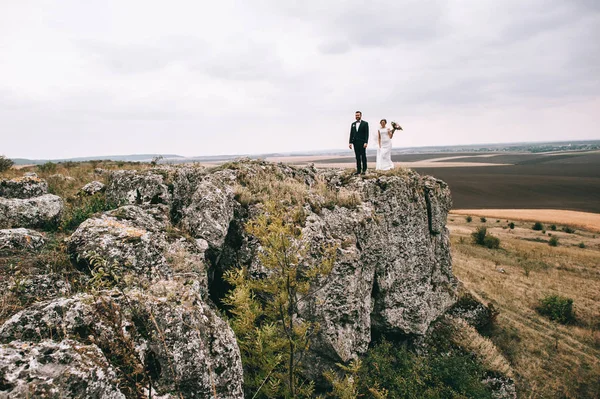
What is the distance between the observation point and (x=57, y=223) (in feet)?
28.3

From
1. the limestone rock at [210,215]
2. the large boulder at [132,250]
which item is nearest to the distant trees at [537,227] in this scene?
the limestone rock at [210,215]

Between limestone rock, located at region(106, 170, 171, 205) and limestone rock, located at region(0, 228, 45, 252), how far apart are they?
9.80 ft

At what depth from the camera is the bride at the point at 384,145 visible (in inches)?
687

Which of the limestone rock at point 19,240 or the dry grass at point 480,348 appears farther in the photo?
the dry grass at point 480,348

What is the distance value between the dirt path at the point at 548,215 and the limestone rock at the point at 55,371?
240ft

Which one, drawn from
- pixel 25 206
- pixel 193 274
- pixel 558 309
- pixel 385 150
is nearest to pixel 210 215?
pixel 193 274

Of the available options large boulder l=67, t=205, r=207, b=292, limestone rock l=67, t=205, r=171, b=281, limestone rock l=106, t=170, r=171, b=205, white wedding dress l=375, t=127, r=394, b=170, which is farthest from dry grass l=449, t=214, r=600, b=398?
limestone rock l=106, t=170, r=171, b=205

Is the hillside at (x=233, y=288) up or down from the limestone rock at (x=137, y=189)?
down

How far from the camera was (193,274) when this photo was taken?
6.48 metres

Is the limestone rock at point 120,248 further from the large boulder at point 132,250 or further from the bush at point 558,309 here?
the bush at point 558,309

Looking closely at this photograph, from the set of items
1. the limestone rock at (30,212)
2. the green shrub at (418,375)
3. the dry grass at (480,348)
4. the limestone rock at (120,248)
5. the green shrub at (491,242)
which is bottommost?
the green shrub at (491,242)

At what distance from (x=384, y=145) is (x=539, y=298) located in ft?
72.0

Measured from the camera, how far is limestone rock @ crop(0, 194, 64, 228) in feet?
25.8

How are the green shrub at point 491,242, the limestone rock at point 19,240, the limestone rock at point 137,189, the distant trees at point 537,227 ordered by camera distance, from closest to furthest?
1. the limestone rock at point 19,240
2. the limestone rock at point 137,189
3. the green shrub at point 491,242
4. the distant trees at point 537,227
